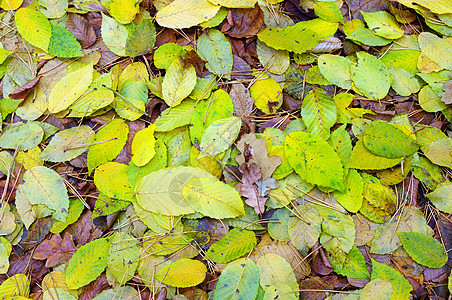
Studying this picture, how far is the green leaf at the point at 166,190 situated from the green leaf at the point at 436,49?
1.57 metres

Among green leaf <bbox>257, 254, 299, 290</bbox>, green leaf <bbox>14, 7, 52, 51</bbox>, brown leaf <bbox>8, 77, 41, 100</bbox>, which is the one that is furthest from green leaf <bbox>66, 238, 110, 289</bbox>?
green leaf <bbox>14, 7, 52, 51</bbox>

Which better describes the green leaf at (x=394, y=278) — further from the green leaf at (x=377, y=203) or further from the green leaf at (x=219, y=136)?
the green leaf at (x=219, y=136)

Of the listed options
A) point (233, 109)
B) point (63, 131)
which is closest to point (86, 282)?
point (63, 131)

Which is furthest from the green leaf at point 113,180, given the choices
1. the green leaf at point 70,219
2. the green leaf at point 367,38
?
the green leaf at point 367,38

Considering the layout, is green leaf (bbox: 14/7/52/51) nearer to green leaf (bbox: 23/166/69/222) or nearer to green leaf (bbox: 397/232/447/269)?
green leaf (bbox: 23/166/69/222)

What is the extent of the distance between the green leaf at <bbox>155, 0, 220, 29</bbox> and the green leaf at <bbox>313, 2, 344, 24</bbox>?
652 mm

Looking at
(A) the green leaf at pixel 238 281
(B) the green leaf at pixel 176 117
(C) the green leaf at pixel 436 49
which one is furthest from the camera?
→ (C) the green leaf at pixel 436 49

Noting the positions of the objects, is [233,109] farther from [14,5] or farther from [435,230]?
[14,5]

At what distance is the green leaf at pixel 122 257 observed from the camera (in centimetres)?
148

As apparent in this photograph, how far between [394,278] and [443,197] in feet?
1.77

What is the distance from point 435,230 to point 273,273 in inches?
37.6

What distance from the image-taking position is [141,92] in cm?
174

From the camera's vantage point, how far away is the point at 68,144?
1.67 m

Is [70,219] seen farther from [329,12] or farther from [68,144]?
[329,12]
